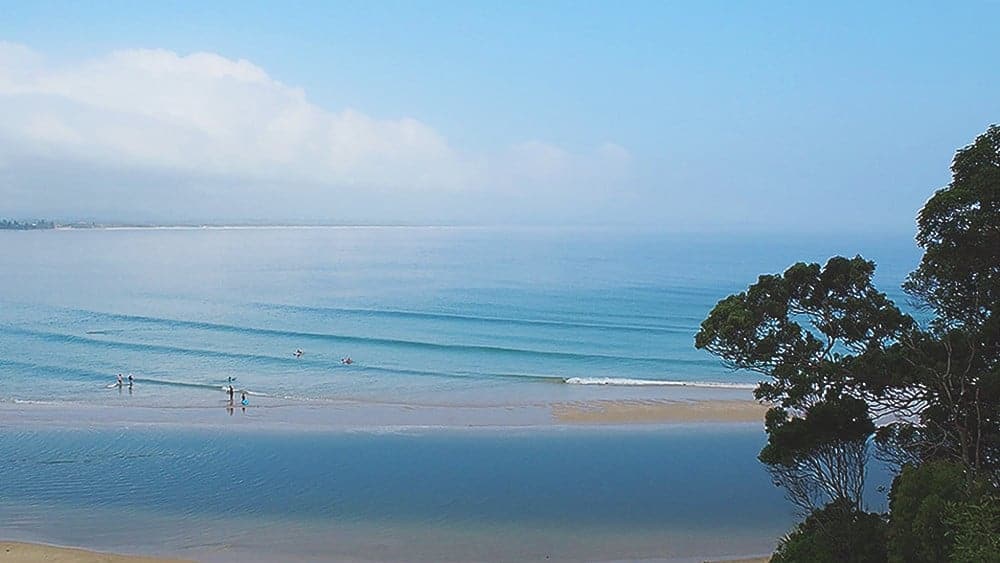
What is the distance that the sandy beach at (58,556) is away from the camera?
1547 centimetres

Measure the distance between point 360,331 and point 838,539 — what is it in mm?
38651

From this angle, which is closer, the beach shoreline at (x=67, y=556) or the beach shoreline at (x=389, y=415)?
the beach shoreline at (x=67, y=556)

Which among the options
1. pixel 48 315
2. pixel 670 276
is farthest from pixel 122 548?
pixel 670 276

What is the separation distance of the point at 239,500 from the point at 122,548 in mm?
3163

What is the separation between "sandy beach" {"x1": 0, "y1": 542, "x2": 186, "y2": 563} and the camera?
50.8ft

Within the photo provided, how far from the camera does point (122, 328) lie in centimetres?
4722

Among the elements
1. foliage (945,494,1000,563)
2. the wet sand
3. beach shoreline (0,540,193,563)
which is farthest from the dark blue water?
foliage (945,494,1000,563)

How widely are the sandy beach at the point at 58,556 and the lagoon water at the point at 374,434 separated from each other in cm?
49

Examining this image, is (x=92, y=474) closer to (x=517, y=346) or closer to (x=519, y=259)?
(x=517, y=346)

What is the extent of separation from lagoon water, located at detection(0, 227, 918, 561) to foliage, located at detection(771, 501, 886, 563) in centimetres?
539

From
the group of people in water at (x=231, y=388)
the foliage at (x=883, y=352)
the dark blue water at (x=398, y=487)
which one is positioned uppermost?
the foliage at (x=883, y=352)

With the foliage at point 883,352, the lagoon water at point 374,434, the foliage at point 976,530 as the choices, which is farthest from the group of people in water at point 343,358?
the foliage at point 976,530

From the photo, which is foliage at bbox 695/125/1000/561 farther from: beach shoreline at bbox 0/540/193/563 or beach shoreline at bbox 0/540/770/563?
beach shoreline at bbox 0/540/193/563

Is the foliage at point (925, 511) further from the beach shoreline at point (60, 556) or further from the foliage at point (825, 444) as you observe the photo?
the beach shoreline at point (60, 556)
